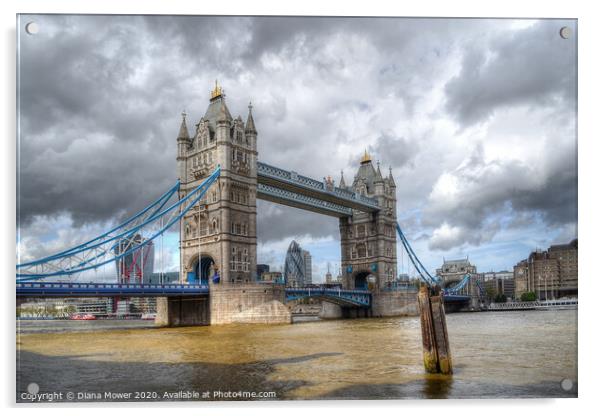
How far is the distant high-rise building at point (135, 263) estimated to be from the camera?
32594mm

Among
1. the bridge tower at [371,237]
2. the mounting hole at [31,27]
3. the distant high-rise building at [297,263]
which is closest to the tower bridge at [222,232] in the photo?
the bridge tower at [371,237]

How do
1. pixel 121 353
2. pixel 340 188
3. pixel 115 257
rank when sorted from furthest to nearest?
pixel 340 188
pixel 115 257
pixel 121 353

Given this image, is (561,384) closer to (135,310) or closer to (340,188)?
(340,188)

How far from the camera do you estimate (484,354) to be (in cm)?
1742

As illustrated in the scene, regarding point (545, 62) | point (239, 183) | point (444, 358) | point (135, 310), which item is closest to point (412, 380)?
point (444, 358)

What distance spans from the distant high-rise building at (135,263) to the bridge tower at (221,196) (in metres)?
4.22

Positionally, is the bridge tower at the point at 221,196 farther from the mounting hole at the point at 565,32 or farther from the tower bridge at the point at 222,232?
the mounting hole at the point at 565,32

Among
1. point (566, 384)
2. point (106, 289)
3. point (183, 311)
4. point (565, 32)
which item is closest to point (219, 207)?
point (183, 311)

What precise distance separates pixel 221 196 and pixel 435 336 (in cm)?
2966

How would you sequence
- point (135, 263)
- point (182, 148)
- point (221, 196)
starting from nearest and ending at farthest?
point (135, 263)
point (221, 196)
point (182, 148)

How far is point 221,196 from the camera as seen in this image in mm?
41625

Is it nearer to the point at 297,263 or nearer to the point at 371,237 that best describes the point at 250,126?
the point at 371,237

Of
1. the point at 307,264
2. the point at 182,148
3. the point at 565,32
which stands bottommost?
the point at 307,264

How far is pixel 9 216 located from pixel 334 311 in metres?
49.2
